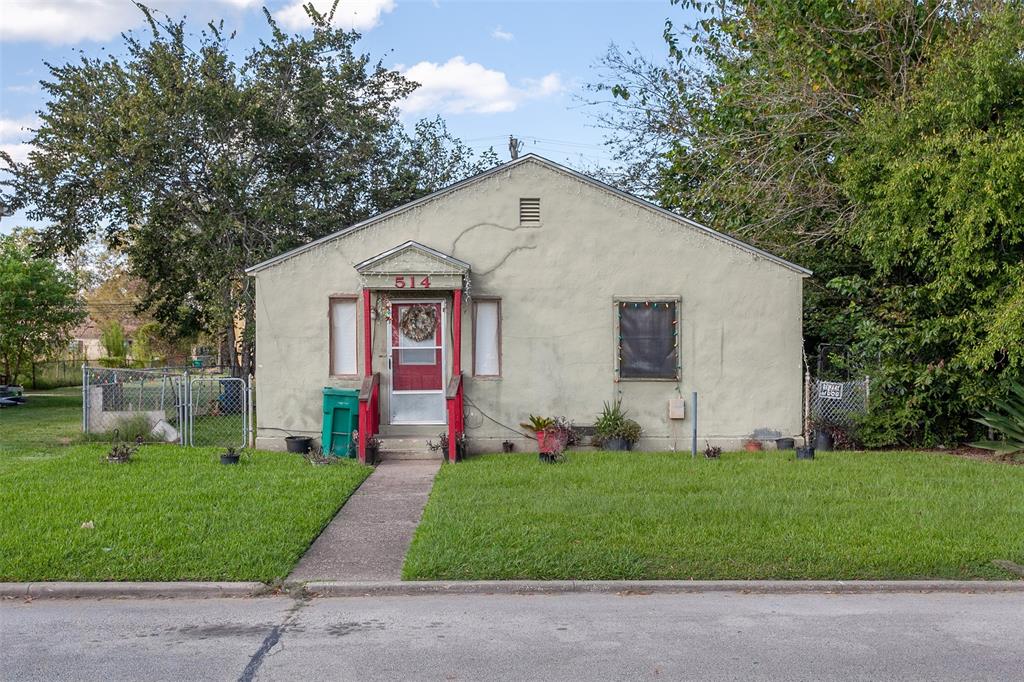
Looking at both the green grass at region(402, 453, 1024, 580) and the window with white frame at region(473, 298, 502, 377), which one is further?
the window with white frame at region(473, 298, 502, 377)

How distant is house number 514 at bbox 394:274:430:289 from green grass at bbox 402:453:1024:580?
2.95m

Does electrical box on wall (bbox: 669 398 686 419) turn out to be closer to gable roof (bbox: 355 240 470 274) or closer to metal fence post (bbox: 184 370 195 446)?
gable roof (bbox: 355 240 470 274)

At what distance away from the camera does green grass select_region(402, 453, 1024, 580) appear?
24.0 feet

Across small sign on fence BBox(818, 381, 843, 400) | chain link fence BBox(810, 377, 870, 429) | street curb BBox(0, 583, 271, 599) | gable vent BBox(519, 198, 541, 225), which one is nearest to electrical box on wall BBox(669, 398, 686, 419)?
chain link fence BBox(810, 377, 870, 429)

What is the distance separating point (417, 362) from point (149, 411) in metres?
4.72

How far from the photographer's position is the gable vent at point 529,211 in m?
14.2

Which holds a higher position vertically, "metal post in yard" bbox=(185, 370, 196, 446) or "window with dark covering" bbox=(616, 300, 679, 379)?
"window with dark covering" bbox=(616, 300, 679, 379)

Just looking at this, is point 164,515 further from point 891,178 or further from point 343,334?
point 891,178

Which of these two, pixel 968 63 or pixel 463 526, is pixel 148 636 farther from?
pixel 968 63

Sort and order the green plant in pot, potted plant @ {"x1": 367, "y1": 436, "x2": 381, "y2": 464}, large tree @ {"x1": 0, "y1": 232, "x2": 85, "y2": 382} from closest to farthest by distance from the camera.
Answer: potted plant @ {"x1": 367, "y1": 436, "x2": 381, "y2": 464}
the green plant in pot
large tree @ {"x1": 0, "y1": 232, "x2": 85, "y2": 382}

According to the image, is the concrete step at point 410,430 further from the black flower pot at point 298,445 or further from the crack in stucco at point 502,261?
the crack in stucco at point 502,261

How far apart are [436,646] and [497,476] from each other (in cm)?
559

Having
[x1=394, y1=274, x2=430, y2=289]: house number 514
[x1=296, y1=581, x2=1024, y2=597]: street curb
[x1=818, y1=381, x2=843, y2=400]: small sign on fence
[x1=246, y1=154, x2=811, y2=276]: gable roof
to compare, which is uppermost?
[x1=246, y1=154, x2=811, y2=276]: gable roof

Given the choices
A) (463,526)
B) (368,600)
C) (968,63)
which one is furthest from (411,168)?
(368,600)
